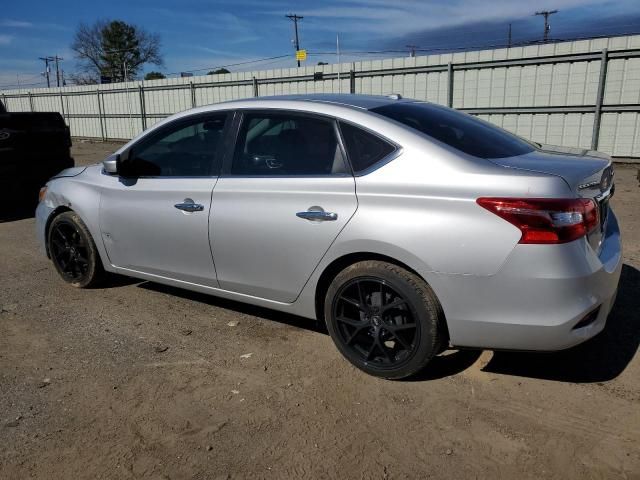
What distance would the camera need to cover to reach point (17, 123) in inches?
317

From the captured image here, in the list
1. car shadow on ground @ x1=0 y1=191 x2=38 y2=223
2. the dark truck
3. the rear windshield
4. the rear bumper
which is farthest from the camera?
car shadow on ground @ x1=0 y1=191 x2=38 y2=223

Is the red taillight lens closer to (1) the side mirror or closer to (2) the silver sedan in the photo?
(2) the silver sedan

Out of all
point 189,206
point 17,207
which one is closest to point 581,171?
point 189,206

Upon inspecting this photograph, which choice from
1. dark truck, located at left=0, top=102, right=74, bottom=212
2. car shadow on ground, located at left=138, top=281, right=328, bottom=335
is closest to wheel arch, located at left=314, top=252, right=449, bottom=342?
car shadow on ground, located at left=138, top=281, right=328, bottom=335

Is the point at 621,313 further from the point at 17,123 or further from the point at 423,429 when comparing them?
the point at 17,123

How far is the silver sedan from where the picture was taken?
2633mm

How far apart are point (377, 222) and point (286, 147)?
35.1 inches

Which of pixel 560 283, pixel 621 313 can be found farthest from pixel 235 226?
pixel 621 313

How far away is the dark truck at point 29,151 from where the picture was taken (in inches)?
311

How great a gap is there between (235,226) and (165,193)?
28.9 inches

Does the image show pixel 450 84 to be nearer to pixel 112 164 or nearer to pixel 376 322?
pixel 112 164

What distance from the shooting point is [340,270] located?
10.5 feet

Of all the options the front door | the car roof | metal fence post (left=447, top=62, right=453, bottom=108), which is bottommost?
the front door

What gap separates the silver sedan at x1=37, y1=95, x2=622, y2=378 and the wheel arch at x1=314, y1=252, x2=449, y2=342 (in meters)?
0.01
